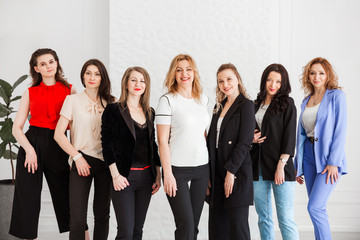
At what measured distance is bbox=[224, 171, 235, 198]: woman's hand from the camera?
6.94 ft

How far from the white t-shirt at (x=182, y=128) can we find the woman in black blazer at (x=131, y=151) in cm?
14

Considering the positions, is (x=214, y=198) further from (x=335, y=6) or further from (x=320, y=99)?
(x=335, y=6)

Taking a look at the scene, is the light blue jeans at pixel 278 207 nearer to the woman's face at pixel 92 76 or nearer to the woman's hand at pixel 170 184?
the woman's hand at pixel 170 184

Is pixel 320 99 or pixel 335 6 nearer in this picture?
pixel 320 99

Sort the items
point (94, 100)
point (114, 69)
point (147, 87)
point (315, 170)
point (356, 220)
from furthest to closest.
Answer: point (356, 220), point (114, 69), point (315, 170), point (94, 100), point (147, 87)

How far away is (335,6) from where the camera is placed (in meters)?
3.65

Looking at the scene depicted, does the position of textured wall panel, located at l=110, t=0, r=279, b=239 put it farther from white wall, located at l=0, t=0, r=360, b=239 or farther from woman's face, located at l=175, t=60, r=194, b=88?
woman's face, located at l=175, t=60, r=194, b=88

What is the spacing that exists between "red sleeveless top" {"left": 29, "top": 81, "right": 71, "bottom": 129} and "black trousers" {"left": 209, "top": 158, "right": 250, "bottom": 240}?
4.06 feet

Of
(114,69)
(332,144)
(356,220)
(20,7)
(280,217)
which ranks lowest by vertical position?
(356,220)

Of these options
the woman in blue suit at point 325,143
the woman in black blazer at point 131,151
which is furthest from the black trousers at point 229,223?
the woman in blue suit at point 325,143

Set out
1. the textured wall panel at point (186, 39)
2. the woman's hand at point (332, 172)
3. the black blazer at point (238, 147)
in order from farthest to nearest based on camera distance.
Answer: the textured wall panel at point (186, 39)
the woman's hand at point (332, 172)
the black blazer at point (238, 147)

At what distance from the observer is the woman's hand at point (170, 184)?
6.61ft

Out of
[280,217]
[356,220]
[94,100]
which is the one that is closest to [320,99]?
[280,217]

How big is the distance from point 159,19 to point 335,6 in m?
2.01
